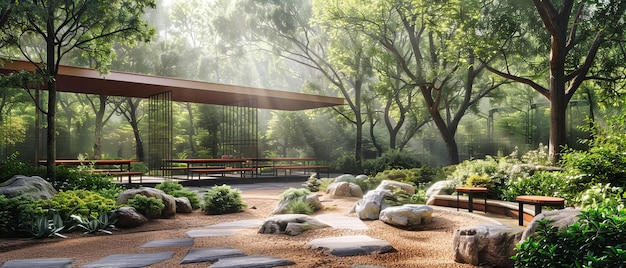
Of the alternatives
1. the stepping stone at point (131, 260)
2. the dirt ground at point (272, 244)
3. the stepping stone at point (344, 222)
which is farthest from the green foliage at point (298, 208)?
the stepping stone at point (131, 260)

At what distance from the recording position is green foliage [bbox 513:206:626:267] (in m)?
3.11

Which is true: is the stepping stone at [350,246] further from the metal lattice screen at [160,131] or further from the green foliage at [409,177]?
the metal lattice screen at [160,131]

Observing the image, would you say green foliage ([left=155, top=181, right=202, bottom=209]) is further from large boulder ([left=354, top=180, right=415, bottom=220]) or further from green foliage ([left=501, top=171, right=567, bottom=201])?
green foliage ([left=501, top=171, right=567, bottom=201])

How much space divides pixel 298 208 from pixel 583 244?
A: 5540 millimetres

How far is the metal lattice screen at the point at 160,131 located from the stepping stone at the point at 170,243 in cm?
1062

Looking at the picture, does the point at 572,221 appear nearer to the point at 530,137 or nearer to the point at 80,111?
the point at 530,137

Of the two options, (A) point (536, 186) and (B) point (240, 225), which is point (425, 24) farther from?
(B) point (240, 225)

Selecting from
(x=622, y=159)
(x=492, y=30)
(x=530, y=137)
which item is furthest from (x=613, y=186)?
(x=530, y=137)

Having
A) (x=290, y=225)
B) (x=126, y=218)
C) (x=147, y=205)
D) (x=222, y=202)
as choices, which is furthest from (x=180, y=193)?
(x=290, y=225)

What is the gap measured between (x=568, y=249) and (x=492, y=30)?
13.2 m

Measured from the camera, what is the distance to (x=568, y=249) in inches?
133

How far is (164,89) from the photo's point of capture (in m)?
15.5

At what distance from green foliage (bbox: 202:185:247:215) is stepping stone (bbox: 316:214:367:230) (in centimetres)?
224

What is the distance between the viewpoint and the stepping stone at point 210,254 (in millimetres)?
4906
